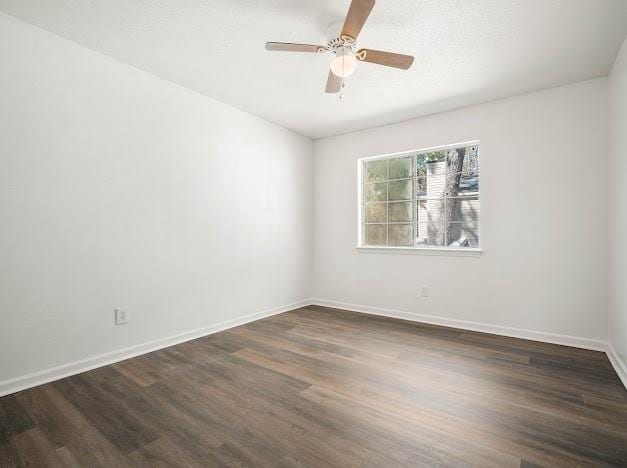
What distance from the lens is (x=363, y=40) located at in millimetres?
2260

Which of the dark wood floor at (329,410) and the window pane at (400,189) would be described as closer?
the dark wood floor at (329,410)

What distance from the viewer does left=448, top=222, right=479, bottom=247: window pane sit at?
3479 mm

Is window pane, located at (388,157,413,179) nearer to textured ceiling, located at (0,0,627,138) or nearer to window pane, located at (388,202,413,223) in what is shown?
window pane, located at (388,202,413,223)

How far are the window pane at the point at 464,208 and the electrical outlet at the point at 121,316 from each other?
3444 mm

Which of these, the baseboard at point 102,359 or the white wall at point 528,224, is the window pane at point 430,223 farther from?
the baseboard at point 102,359

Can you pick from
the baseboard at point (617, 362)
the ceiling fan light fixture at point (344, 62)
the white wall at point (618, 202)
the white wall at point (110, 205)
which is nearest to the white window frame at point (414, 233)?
the white wall at point (618, 202)

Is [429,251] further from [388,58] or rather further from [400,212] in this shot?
[388,58]

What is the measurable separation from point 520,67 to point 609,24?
584 mm

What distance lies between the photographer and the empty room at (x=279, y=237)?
171cm

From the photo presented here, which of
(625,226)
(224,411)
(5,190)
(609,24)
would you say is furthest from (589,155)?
(5,190)

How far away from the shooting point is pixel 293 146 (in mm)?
4367

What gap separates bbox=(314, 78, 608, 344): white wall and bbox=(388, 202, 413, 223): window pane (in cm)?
48

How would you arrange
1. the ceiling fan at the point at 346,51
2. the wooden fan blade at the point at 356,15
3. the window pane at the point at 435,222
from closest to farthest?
1. the wooden fan blade at the point at 356,15
2. the ceiling fan at the point at 346,51
3. the window pane at the point at 435,222

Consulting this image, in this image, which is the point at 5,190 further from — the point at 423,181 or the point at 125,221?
the point at 423,181
